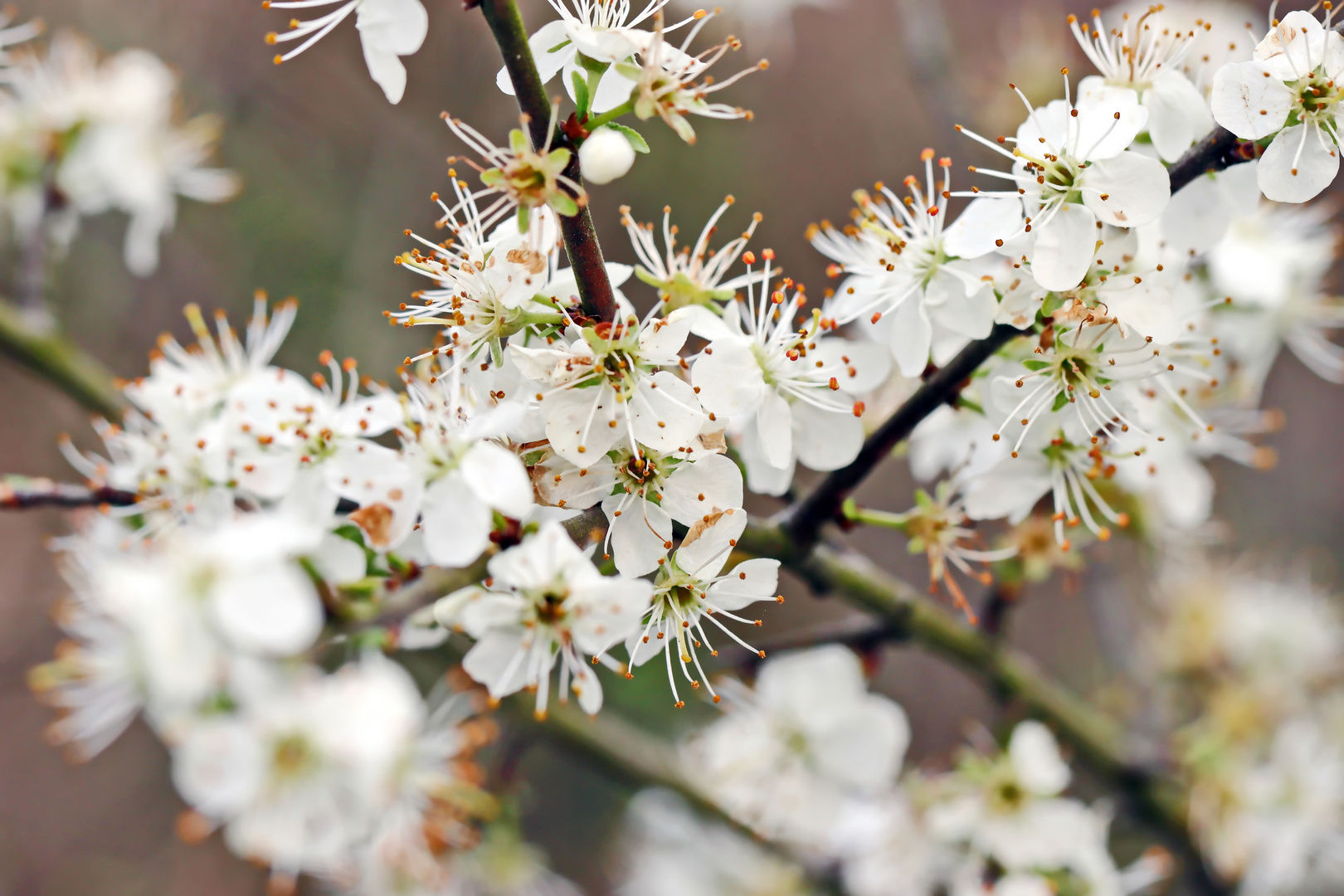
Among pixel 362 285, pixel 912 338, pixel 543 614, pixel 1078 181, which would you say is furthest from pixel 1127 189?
pixel 362 285

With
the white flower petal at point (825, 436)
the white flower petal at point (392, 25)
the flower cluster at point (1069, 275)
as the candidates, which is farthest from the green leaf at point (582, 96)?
the white flower petal at point (825, 436)

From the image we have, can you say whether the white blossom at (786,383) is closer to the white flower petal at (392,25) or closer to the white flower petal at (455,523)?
the white flower petal at (455,523)

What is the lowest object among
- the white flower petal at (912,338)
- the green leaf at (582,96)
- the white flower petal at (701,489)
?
the white flower petal at (701,489)

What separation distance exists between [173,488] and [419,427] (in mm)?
386

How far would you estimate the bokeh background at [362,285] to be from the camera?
3018 millimetres

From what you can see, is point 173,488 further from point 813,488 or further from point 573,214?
point 813,488

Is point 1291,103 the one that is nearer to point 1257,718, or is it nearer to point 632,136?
point 632,136

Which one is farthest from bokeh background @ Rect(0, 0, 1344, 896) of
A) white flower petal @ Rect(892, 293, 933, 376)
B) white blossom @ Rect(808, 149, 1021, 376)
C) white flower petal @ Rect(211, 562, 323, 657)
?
white flower petal @ Rect(211, 562, 323, 657)

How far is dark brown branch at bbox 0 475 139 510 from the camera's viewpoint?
1198mm

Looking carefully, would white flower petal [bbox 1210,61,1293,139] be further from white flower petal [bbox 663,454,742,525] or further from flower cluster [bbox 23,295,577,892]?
flower cluster [bbox 23,295,577,892]

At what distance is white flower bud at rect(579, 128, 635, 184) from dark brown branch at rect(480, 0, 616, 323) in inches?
1.5

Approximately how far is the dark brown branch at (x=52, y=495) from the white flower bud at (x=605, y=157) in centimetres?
77

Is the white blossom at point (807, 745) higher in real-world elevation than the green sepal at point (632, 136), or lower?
lower

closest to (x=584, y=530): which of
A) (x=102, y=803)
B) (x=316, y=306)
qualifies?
(x=316, y=306)
